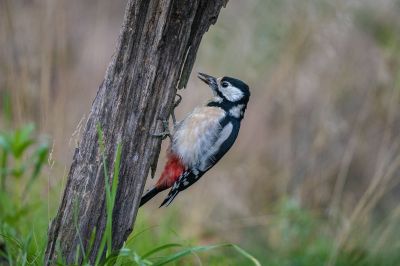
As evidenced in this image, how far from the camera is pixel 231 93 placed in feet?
13.1

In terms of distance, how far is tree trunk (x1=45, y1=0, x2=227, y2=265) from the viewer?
9.22ft

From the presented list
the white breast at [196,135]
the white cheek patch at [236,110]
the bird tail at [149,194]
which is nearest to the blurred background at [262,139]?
the bird tail at [149,194]

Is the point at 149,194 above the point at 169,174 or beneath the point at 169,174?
beneath

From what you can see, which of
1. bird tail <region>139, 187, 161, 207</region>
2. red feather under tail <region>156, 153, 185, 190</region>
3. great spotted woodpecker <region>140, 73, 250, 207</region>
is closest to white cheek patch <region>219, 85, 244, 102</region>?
great spotted woodpecker <region>140, 73, 250, 207</region>

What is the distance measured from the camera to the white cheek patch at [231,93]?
394cm

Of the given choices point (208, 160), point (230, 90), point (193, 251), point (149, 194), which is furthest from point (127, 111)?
point (230, 90)

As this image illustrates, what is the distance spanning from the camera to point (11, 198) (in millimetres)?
4379

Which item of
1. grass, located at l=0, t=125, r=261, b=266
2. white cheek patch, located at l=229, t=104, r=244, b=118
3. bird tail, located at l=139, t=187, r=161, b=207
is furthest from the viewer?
white cheek patch, located at l=229, t=104, r=244, b=118

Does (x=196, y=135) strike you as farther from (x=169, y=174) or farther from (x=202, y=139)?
(x=169, y=174)

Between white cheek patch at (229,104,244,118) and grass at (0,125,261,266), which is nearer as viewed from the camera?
grass at (0,125,261,266)

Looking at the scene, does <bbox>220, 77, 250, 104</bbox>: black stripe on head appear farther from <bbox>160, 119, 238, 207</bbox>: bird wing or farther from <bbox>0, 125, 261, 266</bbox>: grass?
<bbox>0, 125, 261, 266</bbox>: grass

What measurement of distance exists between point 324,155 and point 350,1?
1422 mm

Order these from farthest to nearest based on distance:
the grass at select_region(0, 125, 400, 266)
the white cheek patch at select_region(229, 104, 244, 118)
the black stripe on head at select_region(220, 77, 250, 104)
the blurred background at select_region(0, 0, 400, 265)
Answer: the blurred background at select_region(0, 0, 400, 265) < the white cheek patch at select_region(229, 104, 244, 118) < the black stripe on head at select_region(220, 77, 250, 104) < the grass at select_region(0, 125, 400, 266)

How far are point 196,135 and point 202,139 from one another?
0.05 m
